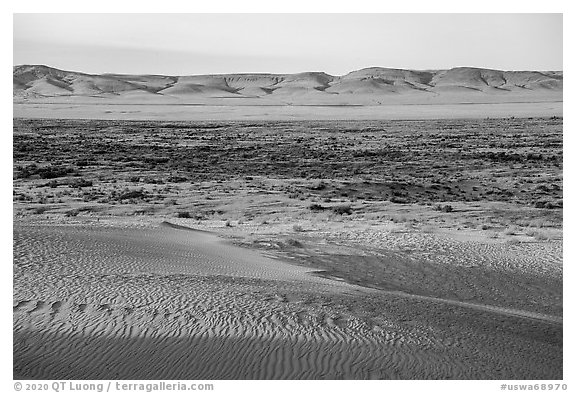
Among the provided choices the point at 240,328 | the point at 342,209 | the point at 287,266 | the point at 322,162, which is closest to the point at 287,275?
the point at 287,266

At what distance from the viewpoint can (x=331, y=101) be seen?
13212 centimetres

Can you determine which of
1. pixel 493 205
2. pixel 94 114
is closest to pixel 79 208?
pixel 493 205

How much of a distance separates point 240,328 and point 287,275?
3455 mm

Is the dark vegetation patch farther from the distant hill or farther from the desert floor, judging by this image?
the distant hill

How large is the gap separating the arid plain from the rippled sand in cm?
3

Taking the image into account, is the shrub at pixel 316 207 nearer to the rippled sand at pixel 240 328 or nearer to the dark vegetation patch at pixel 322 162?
the dark vegetation patch at pixel 322 162

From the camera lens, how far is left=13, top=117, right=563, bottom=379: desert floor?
22.9 ft

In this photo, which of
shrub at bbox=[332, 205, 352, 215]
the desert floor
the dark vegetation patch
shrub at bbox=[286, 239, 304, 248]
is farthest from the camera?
the dark vegetation patch

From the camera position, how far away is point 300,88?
159625 millimetres

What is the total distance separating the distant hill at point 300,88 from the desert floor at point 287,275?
10204cm

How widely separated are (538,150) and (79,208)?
103ft

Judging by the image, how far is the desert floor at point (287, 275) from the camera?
6969 millimetres

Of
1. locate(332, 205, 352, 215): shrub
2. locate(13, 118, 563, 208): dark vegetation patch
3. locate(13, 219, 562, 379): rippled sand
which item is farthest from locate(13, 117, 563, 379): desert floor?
locate(13, 118, 563, 208): dark vegetation patch
